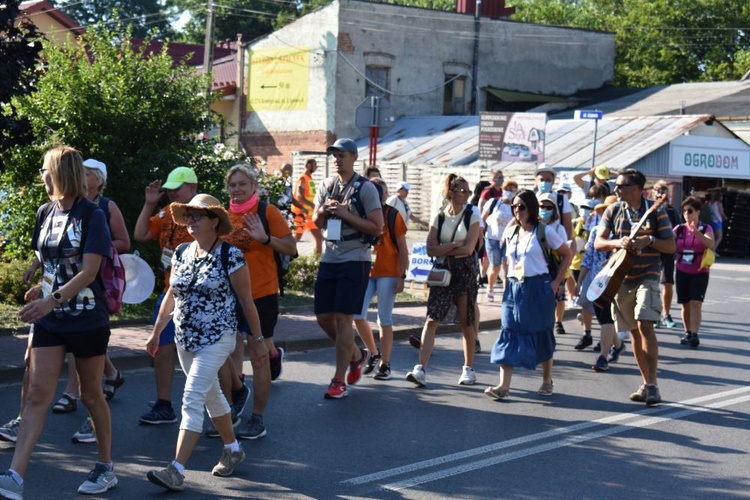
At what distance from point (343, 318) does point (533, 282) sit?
1.65 metres

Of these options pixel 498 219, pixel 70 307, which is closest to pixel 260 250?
pixel 70 307

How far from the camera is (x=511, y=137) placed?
1216 inches

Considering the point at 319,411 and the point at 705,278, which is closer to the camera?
the point at 319,411

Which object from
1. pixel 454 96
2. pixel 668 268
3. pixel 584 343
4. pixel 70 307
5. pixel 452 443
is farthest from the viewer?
pixel 454 96

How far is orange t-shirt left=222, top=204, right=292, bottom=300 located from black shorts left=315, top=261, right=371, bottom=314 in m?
1.00

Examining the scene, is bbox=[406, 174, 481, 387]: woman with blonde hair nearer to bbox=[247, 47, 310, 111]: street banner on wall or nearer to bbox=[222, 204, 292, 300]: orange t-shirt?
bbox=[222, 204, 292, 300]: orange t-shirt

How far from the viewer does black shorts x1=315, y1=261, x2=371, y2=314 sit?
27.7 ft

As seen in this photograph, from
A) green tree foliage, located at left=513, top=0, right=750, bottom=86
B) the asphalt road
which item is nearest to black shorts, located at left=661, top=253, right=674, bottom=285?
the asphalt road

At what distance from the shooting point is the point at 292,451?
22.9ft

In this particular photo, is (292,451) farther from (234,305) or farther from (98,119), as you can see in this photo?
(98,119)

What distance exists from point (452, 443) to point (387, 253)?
262 cm

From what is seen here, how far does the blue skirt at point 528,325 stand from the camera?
880 cm

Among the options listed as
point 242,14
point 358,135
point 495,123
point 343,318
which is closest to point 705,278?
point 343,318

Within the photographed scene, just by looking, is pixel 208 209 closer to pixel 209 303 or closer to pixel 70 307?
pixel 209 303
